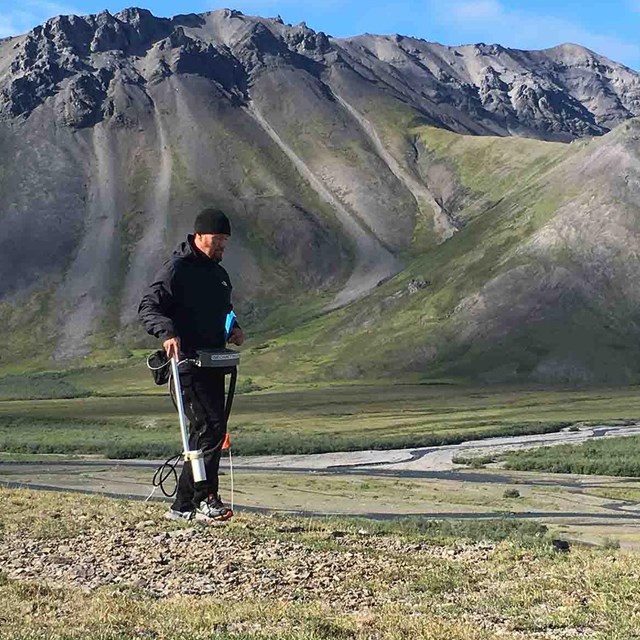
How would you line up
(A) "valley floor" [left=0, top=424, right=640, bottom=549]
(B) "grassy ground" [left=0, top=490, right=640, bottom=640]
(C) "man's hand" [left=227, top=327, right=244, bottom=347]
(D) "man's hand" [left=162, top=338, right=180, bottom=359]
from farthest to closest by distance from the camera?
1. (A) "valley floor" [left=0, top=424, right=640, bottom=549]
2. (C) "man's hand" [left=227, top=327, right=244, bottom=347]
3. (D) "man's hand" [left=162, top=338, right=180, bottom=359]
4. (B) "grassy ground" [left=0, top=490, right=640, bottom=640]

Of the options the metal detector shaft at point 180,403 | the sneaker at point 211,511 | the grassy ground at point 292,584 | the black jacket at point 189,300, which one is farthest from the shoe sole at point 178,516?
the black jacket at point 189,300

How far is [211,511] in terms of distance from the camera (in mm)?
15891

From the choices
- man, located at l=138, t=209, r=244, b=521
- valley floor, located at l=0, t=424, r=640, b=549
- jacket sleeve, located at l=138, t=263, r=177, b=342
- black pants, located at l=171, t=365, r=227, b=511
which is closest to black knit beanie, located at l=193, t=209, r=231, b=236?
man, located at l=138, t=209, r=244, b=521

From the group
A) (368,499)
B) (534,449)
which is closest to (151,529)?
(368,499)

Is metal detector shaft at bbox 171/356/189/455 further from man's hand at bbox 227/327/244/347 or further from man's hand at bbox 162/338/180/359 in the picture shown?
man's hand at bbox 227/327/244/347

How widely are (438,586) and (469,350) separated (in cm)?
18688

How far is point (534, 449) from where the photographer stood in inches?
3369

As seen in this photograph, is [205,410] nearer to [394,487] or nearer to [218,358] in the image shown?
[218,358]

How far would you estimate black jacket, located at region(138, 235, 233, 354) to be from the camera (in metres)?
15.6

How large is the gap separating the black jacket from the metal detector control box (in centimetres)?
24

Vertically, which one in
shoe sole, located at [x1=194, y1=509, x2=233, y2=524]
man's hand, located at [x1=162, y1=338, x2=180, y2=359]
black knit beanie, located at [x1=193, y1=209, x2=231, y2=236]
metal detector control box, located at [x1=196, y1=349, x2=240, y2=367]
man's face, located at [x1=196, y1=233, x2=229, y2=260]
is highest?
black knit beanie, located at [x1=193, y1=209, x2=231, y2=236]

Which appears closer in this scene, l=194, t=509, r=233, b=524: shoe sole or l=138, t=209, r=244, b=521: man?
l=138, t=209, r=244, b=521: man

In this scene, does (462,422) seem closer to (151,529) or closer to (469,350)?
(469,350)

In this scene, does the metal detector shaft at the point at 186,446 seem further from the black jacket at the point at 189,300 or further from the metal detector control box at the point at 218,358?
the black jacket at the point at 189,300
